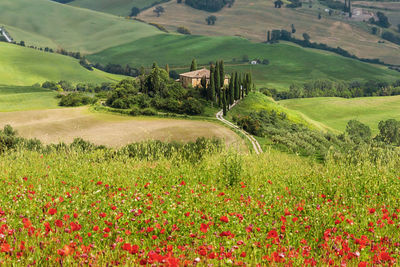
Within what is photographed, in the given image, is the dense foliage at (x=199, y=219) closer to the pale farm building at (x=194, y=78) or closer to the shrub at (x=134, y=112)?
the shrub at (x=134, y=112)

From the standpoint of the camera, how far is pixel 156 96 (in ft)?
332

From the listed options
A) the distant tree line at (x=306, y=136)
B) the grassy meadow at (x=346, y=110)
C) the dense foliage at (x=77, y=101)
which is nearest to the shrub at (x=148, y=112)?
the distant tree line at (x=306, y=136)

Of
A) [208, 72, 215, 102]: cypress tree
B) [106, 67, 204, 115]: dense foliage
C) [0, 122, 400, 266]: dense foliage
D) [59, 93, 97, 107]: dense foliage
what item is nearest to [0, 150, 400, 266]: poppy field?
[0, 122, 400, 266]: dense foliage

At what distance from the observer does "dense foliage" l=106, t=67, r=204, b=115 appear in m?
95.7

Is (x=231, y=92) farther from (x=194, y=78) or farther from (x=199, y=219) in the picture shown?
(x=199, y=219)

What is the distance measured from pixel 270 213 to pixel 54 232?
18.3 ft

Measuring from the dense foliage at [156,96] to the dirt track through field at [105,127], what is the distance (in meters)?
8.19

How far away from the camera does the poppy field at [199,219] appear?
7.20 metres

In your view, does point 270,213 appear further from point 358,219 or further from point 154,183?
point 154,183

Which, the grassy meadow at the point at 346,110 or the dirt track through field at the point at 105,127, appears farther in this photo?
the grassy meadow at the point at 346,110

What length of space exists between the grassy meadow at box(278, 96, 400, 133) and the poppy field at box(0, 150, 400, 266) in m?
134

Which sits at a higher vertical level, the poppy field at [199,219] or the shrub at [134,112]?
the poppy field at [199,219]

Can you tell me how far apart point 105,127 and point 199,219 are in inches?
2825

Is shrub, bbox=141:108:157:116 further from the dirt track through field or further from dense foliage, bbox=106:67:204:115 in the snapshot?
dense foliage, bbox=106:67:204:115
